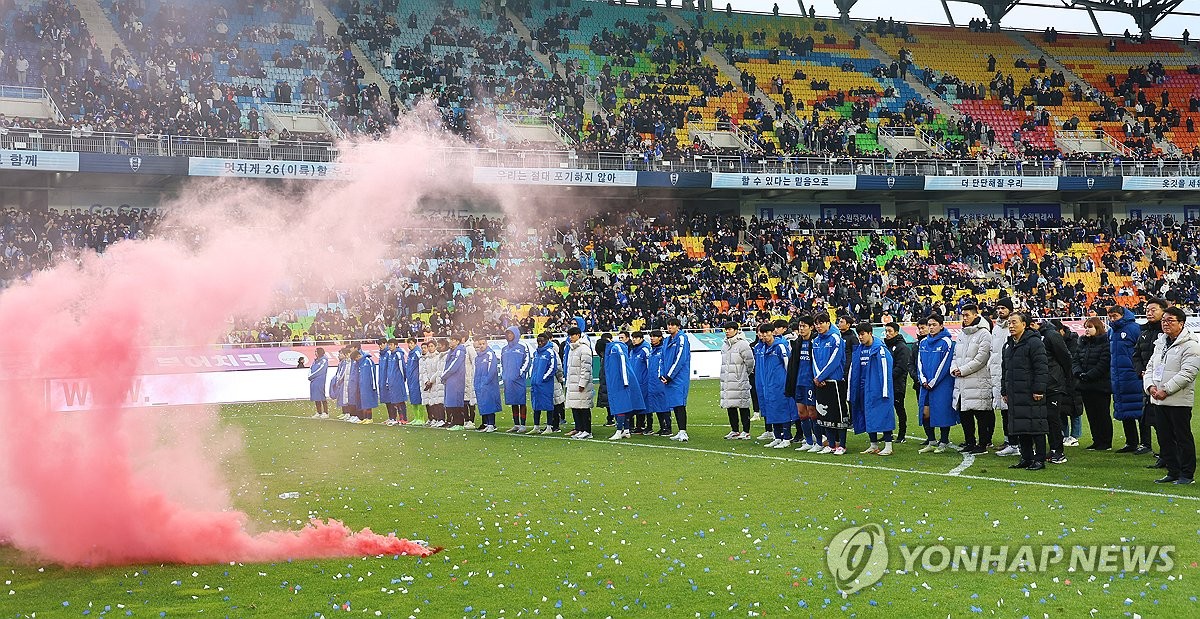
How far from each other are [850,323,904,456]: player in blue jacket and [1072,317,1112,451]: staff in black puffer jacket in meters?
2.41

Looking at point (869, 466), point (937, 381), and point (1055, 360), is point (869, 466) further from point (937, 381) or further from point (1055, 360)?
point (1055, 360)

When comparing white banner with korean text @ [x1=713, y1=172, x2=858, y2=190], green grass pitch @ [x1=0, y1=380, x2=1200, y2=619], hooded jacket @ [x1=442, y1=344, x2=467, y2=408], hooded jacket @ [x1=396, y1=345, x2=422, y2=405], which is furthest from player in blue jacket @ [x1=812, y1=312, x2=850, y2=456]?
white banner with korean text @ [x1=713, y1=172, x2=858, y2=190]

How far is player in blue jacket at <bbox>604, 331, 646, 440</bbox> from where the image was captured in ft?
65.1

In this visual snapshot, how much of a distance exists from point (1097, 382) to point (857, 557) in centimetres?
806

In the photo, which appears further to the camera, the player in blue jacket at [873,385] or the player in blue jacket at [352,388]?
the player in blue jacket at [352,388]

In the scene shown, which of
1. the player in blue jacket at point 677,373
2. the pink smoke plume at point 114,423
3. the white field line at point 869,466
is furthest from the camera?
the player in blue jacket at point 677,373

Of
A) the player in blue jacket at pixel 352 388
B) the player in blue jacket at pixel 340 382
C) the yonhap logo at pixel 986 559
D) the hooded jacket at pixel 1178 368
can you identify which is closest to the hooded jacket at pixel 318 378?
the player in blue jacket at pixel 340 382

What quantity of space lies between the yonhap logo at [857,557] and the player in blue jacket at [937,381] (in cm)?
639

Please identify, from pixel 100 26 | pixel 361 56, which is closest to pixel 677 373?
pixel 361 56

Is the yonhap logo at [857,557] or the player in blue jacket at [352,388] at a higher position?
the player in blue jacket at [352,388]

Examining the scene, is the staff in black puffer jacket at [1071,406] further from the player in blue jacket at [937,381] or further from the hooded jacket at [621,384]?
the hooded jacket at [621,384]

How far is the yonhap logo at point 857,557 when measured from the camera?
8.20 meters

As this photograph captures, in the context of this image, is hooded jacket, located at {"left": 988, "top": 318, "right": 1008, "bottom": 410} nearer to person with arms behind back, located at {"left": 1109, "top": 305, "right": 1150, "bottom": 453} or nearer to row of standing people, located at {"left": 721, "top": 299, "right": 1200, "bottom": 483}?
row of standing people, located at {"left": 721, "top": 299, "right": 1200, "bottom": 483}

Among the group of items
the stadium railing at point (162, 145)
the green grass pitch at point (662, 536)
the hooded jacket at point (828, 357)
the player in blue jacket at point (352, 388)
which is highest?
the stadium railing at point (162, 145)
